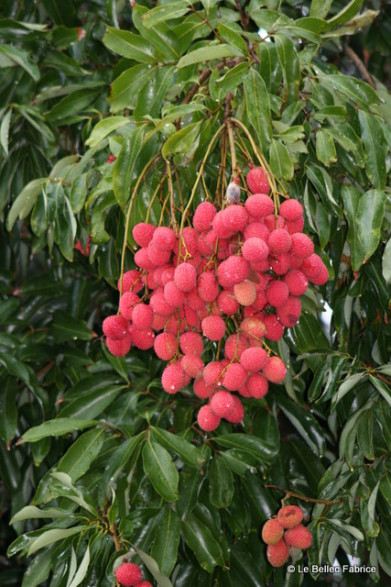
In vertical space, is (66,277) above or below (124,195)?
below

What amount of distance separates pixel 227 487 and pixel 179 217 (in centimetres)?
51

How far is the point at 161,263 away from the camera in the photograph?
94 cm

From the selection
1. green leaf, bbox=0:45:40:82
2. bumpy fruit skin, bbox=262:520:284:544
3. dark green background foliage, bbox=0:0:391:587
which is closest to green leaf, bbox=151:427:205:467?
dark green background foliage, bbox=0:0:391:587

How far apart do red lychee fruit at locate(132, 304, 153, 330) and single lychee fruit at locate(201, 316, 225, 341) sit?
0.08 meters

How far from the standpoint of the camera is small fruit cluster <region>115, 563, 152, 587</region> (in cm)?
112

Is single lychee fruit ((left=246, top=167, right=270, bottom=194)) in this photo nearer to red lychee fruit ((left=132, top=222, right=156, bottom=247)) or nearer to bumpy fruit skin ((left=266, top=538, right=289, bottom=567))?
red lychee fruit ((left=132, top=222, right=156, bottom=247))

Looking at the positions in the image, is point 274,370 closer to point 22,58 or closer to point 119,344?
point 119,344

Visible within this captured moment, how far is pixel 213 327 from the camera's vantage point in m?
0.91

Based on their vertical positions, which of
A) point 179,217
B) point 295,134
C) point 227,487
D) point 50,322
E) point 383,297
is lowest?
point 50,322

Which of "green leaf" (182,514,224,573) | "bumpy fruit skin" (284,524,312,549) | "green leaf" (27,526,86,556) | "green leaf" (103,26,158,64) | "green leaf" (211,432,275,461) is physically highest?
"green leaf" (103,26,158,64)

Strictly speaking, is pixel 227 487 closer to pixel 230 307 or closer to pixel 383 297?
pixel 383 297

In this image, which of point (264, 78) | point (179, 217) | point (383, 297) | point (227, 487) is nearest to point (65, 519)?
point (227, 487)

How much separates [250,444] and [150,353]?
0.45m

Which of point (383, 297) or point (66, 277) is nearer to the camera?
point (383, 297)
